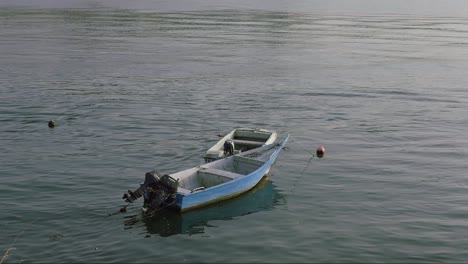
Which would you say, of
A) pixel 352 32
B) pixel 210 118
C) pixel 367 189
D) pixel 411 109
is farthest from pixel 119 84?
pixel 352 32

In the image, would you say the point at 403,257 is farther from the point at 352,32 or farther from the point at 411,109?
the point at 352,32

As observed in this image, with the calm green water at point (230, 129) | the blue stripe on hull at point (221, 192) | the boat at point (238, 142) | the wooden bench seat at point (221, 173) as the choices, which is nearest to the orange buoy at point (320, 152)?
the calm green water at point (230, 129)

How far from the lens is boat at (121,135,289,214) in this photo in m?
26.1

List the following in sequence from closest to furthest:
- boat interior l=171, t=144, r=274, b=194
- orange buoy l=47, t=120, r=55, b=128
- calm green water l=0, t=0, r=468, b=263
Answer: calm green water l=0, t=0, r=468, b=263
boat interior l=171, t=144, r=274, b=194
orange buoy l=47, t=120, r=55, b=128

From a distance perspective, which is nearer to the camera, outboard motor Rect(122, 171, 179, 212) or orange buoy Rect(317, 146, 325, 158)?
outboard motor Rect(122, 171, 179, 212)

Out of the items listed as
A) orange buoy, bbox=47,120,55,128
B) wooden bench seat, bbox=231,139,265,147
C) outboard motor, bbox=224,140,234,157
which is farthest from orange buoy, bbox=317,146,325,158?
orange buoy, bbox=47,120,55,128

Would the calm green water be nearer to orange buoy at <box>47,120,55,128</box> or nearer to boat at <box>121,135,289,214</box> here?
orange buoy at <box>47,120,55,128</box>

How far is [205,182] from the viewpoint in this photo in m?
29.3

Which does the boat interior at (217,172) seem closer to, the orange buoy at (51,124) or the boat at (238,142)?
the boat at (238,142)

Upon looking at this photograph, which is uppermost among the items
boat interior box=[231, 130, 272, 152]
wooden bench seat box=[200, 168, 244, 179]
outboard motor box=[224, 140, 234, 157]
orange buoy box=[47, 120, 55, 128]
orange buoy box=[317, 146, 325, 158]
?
orange buoy box=[47, 120, 55, 128]

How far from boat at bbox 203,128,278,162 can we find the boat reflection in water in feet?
9.96

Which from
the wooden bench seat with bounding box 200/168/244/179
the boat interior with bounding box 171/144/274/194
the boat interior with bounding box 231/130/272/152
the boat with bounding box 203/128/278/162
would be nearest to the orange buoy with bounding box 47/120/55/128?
the boat with bounding box 203/128/278/162

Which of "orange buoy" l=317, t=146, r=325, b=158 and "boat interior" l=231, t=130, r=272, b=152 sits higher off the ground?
"boat interior" l=231, t=130, r=272, b=152

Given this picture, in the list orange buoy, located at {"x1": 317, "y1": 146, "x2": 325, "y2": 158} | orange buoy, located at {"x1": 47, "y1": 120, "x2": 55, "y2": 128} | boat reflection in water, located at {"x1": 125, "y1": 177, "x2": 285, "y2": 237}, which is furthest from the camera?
orange buoy, located at {"x1": 47, "y1": 120, "x2": 55, "y2": 128}
